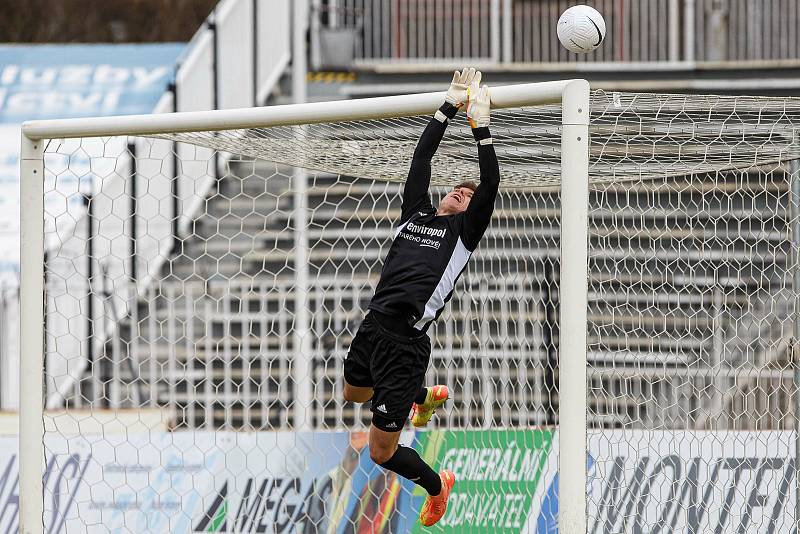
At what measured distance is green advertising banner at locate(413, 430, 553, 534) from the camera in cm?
661

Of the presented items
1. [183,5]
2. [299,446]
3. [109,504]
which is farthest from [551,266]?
[183,5]

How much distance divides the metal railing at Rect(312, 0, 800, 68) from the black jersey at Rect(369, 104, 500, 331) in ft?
24.2

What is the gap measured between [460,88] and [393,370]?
1.33 meters

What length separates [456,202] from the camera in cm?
534

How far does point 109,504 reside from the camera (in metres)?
6.73

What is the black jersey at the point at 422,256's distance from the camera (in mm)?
5164

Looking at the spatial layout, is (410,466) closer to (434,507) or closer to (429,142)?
(434,507)

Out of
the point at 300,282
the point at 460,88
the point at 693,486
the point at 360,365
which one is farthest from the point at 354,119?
the point at 300,282

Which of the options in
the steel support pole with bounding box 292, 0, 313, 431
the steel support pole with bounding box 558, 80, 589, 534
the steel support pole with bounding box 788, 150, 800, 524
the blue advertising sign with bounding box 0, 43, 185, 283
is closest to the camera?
the steel support pole with bounding box 558, 80, 589, 534

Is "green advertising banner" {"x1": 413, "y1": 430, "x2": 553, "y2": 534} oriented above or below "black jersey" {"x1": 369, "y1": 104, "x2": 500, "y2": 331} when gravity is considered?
below

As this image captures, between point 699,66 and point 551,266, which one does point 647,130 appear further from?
point 699,66

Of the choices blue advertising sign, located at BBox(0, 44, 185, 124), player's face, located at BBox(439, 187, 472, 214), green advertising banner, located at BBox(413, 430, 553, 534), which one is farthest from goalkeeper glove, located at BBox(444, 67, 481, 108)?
blue advertising sign, located at BBox(0, 44, 185, 124)

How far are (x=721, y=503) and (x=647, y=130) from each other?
7.89 ft

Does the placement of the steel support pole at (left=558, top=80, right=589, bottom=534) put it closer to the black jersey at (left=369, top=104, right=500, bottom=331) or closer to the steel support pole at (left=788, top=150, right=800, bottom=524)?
the black jersey at (left=369, top=104, right=500, bottom=331)
